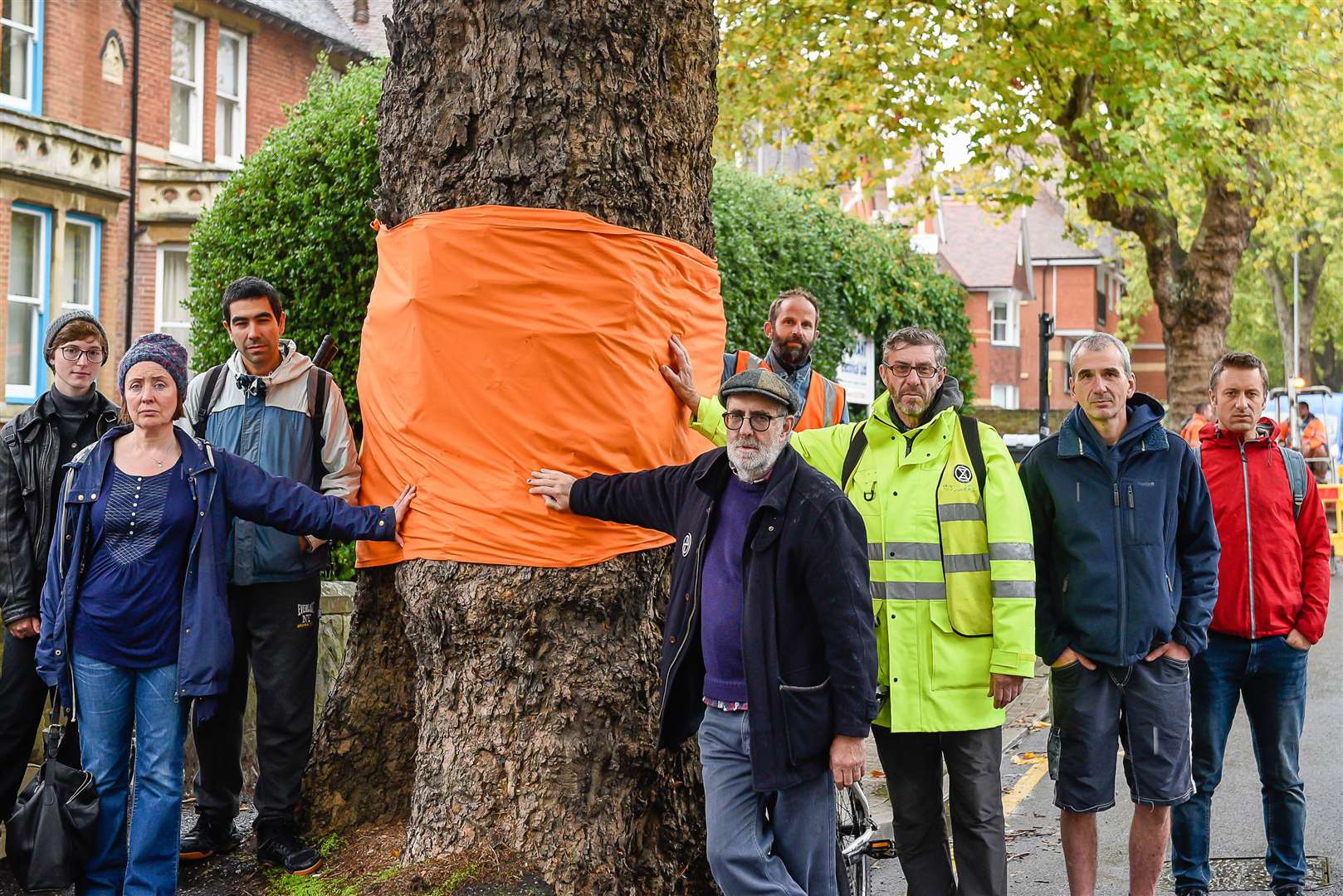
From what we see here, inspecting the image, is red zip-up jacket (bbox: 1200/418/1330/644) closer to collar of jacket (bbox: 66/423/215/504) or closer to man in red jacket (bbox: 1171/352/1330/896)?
man in red jacket (bbox: 1171/352/1330/896)

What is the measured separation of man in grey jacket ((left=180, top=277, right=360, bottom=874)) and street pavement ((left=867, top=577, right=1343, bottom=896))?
230 centimetres

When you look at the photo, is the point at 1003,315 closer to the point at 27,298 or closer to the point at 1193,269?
the point at 1193,269

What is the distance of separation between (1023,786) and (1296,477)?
2499mm

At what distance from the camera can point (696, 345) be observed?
482 centimetres

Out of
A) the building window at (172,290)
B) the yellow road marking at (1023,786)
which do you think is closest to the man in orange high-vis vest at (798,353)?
the yellow road marking at (1023,786)

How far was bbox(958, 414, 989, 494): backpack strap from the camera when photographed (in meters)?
4.39

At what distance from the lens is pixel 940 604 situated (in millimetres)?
4355

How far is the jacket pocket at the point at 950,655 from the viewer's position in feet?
14.2

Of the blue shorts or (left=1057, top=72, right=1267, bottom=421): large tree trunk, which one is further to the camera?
(left=1057, top=72, right=1267, bottom=421): large tree trunk

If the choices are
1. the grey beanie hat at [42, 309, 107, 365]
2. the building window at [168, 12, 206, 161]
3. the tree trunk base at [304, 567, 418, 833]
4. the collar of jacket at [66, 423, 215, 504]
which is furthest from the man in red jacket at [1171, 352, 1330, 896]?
the building window at [168, 12, 206, 161]

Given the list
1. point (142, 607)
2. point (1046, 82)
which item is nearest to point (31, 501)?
point (142, 607)

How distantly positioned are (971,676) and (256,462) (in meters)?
2.67

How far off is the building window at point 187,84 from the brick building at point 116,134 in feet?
0.09

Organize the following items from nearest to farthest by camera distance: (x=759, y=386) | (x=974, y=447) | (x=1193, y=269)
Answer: (x=759, y=386) < (x=974, y=447) < (x=1193, y=269)
